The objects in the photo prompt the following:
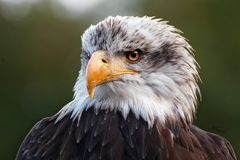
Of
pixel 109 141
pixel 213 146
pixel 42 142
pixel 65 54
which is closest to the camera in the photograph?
pixel 109 141

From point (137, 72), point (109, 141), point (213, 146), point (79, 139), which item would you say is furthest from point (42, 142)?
point (213, 146)

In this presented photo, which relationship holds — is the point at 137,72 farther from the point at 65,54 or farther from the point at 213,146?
the point at 65,54

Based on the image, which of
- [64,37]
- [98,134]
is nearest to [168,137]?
[98,134]

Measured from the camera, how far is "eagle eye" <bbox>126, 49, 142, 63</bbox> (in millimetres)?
9047

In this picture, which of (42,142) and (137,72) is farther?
(137,72)

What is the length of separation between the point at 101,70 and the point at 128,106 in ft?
1.49

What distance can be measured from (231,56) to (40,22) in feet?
22.5

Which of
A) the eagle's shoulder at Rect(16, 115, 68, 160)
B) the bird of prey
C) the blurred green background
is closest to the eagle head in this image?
the bird of prey

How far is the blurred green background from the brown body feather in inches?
574

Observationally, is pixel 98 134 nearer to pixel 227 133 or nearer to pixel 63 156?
pixel 63 156

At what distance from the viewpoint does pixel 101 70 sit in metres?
8.71

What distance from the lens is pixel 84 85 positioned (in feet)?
29.7

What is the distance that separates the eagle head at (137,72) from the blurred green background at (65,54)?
14387 millimetres

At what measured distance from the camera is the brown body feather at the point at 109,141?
345 inches
